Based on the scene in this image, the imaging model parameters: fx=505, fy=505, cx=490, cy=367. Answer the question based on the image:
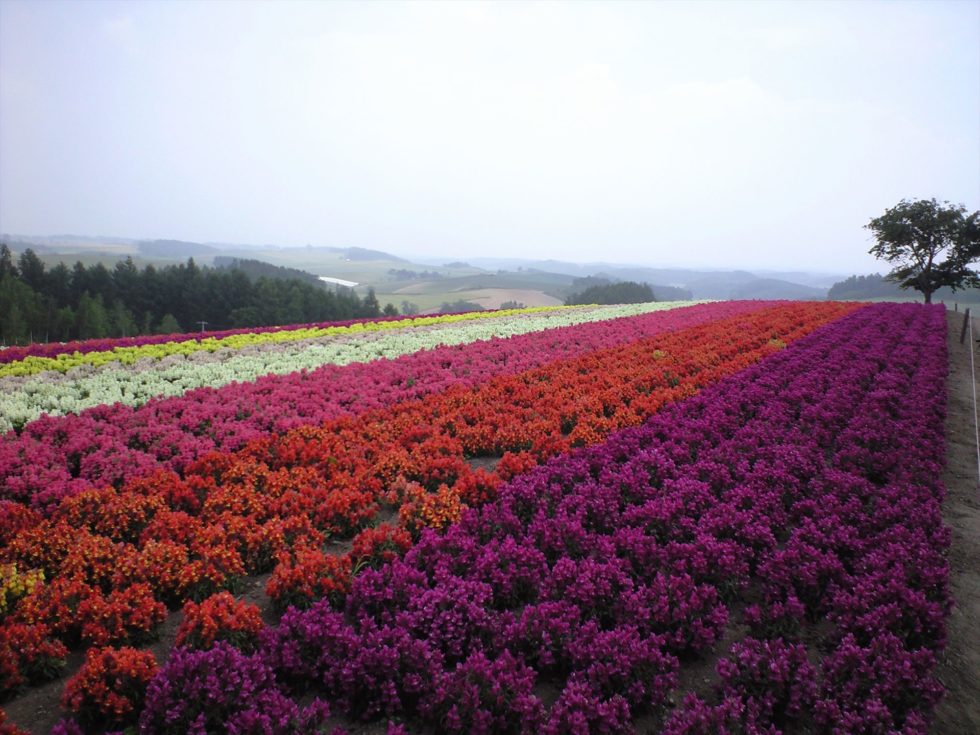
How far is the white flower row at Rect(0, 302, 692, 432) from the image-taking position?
9688 mm

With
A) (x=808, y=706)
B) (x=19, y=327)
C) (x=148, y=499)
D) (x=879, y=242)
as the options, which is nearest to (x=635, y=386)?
(x=808, y=706)

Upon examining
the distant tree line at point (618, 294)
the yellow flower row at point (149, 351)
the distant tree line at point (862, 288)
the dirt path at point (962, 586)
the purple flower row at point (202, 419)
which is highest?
the distant tree line at point (862, 288)

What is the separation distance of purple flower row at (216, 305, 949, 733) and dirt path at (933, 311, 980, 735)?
0.91 ft

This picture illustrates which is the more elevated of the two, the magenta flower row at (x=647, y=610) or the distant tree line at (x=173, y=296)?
the distant tree line at (x=173, y=296)

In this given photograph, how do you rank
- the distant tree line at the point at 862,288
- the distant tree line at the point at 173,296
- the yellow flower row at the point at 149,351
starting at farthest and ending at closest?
the distant tree line at the point at 862,288
the distant tree line at the point at 173,296
the yellow flower row at the point at 149,351

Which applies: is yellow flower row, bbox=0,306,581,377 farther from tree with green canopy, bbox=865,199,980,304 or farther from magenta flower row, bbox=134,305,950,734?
tree with green canopy, bbox=865,199,980,304

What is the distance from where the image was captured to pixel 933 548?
555 centimetres

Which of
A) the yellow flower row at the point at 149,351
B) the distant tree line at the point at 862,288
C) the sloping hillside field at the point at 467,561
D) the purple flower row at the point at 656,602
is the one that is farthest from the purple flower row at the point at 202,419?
the distant tree line at the point at 862,288

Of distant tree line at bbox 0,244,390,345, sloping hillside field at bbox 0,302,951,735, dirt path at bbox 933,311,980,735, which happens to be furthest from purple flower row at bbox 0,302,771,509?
distant tree line at bbox 0,244,390,345

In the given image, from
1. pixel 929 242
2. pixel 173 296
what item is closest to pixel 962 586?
pixel 929 242

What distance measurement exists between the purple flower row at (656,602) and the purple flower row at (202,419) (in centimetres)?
444

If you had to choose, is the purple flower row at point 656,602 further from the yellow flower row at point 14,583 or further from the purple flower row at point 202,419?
the purple flower row at point 202,419

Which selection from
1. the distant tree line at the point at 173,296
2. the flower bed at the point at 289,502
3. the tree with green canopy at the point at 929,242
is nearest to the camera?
the flower bed at the point at 289,502

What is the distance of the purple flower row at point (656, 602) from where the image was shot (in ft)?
12.1
